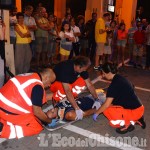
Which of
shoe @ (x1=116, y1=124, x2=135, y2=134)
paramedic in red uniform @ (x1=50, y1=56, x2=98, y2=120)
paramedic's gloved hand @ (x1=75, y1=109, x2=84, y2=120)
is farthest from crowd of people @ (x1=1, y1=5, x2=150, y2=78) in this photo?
shoe @ (x1=116, y1=124, x2=135, y2=134)

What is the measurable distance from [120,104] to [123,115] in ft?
0.59

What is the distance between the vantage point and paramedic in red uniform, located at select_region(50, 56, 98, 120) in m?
4.52

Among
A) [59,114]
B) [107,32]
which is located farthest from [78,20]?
[59,114]

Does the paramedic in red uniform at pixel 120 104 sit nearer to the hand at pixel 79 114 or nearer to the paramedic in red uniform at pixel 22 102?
the hand at pixel 79 114

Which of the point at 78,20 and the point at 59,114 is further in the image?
the point at 78,20

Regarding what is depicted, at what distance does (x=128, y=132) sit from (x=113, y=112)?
0.44 meters

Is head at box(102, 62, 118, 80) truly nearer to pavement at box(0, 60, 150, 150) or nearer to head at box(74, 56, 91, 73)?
head at box(74, 56, 91, 73)

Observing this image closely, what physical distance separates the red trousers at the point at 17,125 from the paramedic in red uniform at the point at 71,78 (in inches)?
32.3

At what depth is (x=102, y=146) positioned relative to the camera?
13.0ft

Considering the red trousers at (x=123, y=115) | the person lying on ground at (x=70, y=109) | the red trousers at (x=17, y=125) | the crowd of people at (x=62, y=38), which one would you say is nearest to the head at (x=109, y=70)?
the red trousers at (x=123, y=115)

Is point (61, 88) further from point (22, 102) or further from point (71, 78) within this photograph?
point (22, 102)

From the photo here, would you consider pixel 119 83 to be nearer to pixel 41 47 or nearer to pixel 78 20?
pixel 41 47

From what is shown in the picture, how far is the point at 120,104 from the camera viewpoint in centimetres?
430

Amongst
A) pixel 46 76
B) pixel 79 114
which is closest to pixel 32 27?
pixel 79 114
